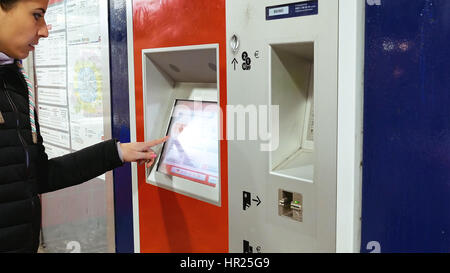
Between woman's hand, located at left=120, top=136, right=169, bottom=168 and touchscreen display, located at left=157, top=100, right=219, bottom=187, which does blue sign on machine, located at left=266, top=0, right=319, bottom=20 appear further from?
woman's hand, located at left=120, top=136, right=169, bottom=168

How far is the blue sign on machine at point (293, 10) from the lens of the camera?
1.33 metres

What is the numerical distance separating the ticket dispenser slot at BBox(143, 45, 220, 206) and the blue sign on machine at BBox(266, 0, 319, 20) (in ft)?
0.98

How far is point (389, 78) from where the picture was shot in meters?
1.23

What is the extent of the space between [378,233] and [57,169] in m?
1.13

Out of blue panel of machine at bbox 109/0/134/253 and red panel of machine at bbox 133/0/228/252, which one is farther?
blue panel of machine at bbox 109/0/134/253

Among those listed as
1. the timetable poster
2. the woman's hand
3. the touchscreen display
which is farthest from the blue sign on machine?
the timetable poster

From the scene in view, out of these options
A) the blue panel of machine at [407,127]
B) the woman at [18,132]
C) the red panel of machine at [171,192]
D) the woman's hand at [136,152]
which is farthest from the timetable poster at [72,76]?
the blue panel of machine at [407,127]

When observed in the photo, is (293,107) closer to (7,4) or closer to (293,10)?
(293,10)

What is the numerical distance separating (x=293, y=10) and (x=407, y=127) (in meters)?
0.49

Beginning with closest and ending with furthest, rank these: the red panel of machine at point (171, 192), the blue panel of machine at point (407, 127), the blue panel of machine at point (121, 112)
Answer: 1. the blue panel of machine at point (407, 127)
2. the red panel of machine at point (171, 192)
3. the blue panel of machine at point (121, 112)

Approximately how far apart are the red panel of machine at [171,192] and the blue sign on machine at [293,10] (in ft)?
0.79

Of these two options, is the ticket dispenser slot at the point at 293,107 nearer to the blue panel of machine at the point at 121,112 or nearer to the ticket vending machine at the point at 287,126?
the ticket vending machine at the point at 287,126

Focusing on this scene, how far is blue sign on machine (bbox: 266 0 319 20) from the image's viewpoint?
1.33 meters

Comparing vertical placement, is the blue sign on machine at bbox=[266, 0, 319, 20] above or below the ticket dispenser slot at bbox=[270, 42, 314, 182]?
above
